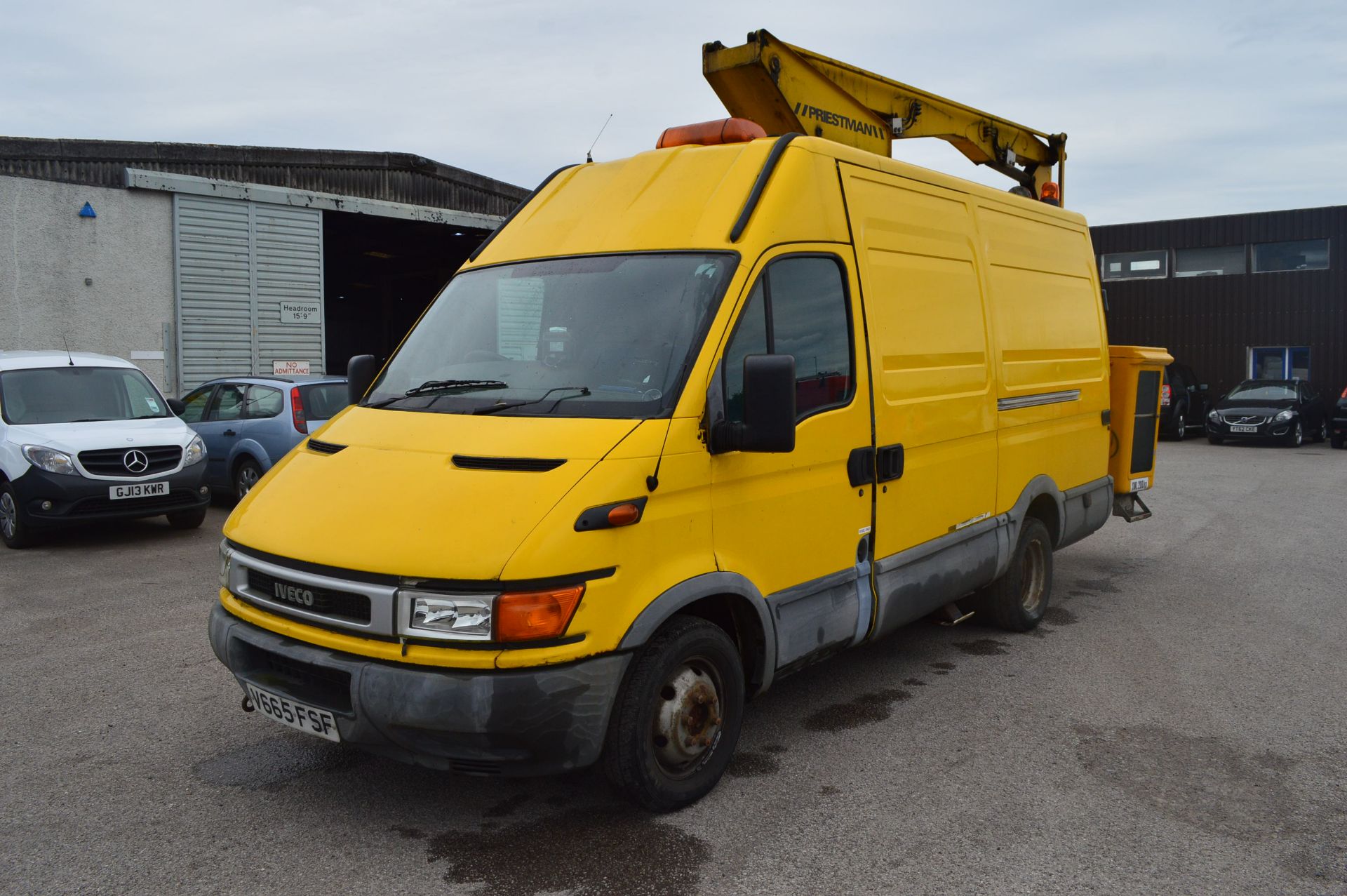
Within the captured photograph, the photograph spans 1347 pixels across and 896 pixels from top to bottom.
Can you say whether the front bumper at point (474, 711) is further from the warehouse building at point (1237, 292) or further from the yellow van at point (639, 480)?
the warehouse building at point (1237, 292)

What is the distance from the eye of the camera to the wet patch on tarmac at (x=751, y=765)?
13.5 ft

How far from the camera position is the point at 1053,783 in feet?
13.2

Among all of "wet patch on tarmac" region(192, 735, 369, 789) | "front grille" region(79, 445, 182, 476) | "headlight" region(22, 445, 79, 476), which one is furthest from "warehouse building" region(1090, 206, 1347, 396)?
"wet patch on tarmac" region(192, 735, 369, 789)

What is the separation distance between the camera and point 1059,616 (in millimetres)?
6844

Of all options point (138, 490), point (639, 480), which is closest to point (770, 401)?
point (639, 480)

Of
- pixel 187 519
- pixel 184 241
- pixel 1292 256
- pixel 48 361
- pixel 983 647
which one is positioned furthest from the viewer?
pixel 1292 256

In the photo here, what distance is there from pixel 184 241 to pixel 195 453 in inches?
257

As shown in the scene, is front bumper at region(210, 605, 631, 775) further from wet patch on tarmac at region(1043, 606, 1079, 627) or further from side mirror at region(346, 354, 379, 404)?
wet patch on tarmac at region(1043, 606, 1079, 627)

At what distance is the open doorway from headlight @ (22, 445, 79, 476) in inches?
369

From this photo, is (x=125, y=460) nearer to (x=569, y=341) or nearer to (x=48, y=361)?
(x=48, y=361)

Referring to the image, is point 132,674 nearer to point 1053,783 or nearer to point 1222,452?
point 1053,783

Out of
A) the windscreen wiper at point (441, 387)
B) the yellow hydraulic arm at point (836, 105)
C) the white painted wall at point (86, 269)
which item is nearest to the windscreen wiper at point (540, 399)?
the windscreen wiper at point (441, 387)

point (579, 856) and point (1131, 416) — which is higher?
point (1131, 416)

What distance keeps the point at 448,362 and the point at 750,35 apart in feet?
9.26
